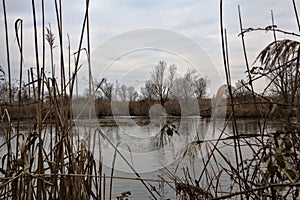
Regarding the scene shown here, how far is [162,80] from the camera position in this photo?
204cm

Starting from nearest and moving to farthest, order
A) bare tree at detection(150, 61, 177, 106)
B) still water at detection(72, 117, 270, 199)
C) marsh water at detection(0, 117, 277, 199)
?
marsh water at detection(0, 117, 277, 199), still water at detection(72, 117, 270, 199), bare tree at detection(150, 61, 177, 106)

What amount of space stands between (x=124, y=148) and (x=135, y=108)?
238 millimetres

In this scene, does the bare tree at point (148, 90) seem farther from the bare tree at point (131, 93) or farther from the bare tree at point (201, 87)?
the bare tree at point (201, 87)

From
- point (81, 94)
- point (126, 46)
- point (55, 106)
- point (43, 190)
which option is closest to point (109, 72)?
point (126, 46)

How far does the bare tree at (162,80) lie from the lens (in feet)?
6.42

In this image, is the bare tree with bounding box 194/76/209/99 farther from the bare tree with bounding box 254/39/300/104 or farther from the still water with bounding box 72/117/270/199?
the bare tree with bounding box 254/39/300/104

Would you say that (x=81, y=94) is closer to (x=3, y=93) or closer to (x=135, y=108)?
(x=3, y=93)

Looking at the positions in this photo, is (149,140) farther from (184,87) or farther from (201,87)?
(201,87)

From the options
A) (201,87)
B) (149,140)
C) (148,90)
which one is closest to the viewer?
(201,87)

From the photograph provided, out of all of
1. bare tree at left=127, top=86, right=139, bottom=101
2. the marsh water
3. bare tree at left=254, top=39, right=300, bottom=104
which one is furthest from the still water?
bare tree at left=254, top=39, right=300, bottom=104

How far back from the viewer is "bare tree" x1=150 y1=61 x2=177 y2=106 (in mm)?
1956

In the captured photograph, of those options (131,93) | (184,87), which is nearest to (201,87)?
(184,87)

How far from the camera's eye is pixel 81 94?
129 cm

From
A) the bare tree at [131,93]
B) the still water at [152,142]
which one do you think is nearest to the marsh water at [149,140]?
the still water at [152,142]
